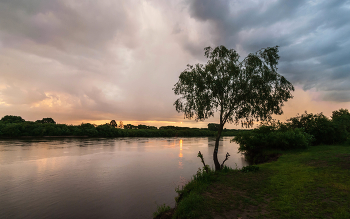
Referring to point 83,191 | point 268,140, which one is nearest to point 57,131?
point 83,191


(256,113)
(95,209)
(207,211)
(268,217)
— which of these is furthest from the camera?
(256,113)

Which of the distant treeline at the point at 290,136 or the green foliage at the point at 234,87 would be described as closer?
the green foliage at the point at 234,87

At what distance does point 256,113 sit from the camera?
16094mm

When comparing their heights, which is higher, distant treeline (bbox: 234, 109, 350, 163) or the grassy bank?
distant treeline (bbox: 234, 109, 350, 163)

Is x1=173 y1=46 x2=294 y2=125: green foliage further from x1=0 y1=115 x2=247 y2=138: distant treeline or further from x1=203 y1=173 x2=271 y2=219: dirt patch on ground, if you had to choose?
x1=0 y1=115 x2=247 y2=138: distant treeline

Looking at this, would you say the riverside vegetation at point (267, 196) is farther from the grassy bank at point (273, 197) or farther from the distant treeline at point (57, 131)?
the distant treeline at point (57, 131)

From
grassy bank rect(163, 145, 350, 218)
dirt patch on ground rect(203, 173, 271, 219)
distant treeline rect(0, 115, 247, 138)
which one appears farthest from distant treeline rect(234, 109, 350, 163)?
distant treeline rect(0, 115, 247, 138)

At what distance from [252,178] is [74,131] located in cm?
11074

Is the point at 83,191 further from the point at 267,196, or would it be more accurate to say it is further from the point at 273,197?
the point at 273,197

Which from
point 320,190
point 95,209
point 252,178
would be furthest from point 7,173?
point 320,190

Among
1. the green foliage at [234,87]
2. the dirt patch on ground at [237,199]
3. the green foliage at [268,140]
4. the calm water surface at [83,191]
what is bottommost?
the calm water surface at [83,191]

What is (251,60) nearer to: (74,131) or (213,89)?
(213,89)

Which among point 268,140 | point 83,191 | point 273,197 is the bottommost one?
point 83,191

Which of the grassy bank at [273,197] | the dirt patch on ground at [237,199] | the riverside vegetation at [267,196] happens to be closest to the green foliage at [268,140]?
the riverside vegetation at [267,196]
